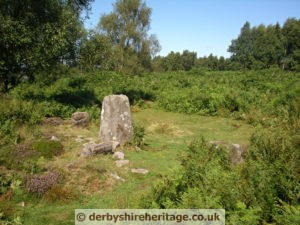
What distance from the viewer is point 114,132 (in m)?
12.3

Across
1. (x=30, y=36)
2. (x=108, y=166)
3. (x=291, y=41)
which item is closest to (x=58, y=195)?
(x=108, y=166)

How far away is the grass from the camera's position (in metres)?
7.29

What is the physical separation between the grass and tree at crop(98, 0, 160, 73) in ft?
105

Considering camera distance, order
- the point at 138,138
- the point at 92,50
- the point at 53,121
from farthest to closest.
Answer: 1. the point at 92,50
2. the point at 53,121
3. the point at 138,138

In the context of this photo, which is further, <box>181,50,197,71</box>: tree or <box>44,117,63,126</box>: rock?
<box>181,50,197,71</box>: tree

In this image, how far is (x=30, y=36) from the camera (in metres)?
15.7

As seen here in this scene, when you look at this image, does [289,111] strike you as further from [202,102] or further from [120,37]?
[120,37]

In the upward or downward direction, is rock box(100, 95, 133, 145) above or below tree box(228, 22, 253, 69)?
below

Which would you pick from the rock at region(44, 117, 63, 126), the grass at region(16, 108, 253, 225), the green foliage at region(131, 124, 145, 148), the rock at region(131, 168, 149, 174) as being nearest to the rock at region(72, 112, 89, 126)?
the grass at region(16, 108, 253, 225)

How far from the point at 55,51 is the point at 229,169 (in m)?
11.7

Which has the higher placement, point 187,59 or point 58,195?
point 187,59

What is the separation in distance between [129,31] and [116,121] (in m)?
38.0

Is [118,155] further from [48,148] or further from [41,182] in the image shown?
[41,182]

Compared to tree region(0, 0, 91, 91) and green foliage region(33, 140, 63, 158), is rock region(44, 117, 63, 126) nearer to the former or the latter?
tree region(0, 0, 91, 91)
